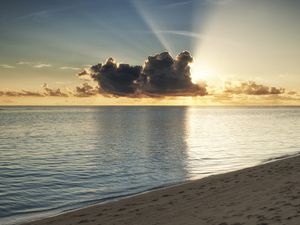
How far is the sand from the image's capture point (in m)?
14.3

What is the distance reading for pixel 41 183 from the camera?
28250 millimetres

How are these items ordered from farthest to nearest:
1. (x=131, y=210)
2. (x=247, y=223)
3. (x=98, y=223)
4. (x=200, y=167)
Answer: (x=200, y=167)
(x=131, y=210)
(x=98, y=223)
(x=247, y=223)

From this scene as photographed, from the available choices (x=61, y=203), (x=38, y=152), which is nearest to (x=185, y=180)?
(x=61, y=203)

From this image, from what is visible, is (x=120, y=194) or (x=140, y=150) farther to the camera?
(x=140, y=150)

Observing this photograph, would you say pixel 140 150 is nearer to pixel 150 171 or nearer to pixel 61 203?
pixel 150 171

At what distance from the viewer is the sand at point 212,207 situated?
46.9ft

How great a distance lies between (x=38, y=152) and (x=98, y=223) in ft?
118

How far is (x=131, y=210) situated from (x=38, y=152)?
34.4m

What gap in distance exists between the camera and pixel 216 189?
21641 mm

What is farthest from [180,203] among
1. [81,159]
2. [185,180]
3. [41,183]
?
Result: [81,159]

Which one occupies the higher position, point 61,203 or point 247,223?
point 247,223

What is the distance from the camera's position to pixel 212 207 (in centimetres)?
1672

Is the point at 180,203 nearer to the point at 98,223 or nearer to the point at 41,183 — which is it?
the point at 98,223

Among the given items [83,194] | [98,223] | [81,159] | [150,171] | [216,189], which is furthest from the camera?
[81,159]
